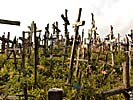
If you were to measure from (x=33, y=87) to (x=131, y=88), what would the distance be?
7930 mm

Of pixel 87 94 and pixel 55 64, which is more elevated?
pixel 55 64

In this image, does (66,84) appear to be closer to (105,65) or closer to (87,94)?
(87,94)

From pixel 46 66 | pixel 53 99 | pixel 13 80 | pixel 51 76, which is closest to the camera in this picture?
pixel 53 99

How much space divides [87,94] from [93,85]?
2.24 m

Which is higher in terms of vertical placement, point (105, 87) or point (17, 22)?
point (17, 22)

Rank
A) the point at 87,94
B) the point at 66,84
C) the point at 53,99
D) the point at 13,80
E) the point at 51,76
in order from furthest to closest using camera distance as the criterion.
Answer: the point at 51,76 < the point at 13,80 < the point at 66,84 < the point at 87,94 < the point at 53,99

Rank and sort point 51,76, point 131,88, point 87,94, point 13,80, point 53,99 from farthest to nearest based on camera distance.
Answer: point 51,76
point 13,80
point 87,94
point 131,88
point 53,99

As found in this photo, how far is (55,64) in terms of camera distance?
69.3ft

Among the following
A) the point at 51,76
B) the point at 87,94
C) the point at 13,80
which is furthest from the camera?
the point at 51,76

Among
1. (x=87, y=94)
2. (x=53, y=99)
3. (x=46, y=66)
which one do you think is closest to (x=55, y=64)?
(x=46, y=66)

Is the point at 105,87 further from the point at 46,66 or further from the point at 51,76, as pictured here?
the point at 46,66

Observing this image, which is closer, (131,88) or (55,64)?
(131,88)

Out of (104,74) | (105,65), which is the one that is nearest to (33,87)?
(104,74)

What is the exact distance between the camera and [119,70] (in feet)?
71.5
